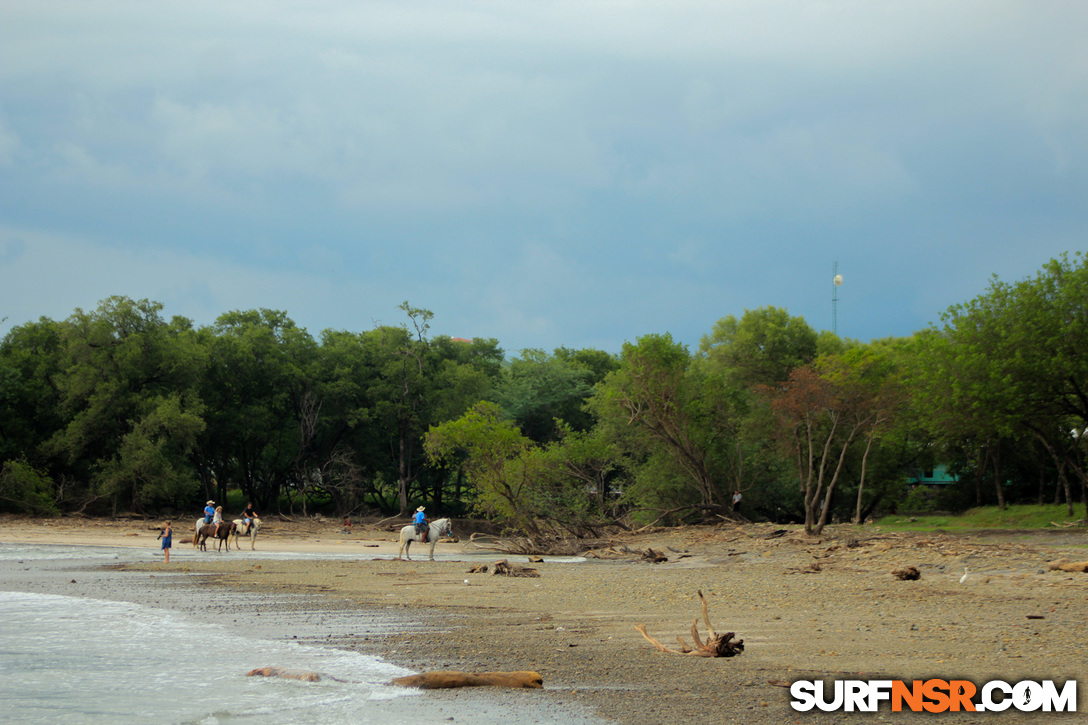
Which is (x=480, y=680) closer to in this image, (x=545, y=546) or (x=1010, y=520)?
(x=545, y=546)

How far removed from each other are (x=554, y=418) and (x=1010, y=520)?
21.3 m

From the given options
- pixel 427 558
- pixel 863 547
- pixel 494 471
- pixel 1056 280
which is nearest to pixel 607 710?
pixel 863 547

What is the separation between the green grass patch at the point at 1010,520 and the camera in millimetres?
29797

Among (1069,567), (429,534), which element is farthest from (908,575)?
(429,534)

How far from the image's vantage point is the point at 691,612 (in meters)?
12.0

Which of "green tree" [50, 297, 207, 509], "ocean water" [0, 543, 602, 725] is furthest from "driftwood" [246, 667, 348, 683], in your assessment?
"green tree" [50, 297, 207, 509]

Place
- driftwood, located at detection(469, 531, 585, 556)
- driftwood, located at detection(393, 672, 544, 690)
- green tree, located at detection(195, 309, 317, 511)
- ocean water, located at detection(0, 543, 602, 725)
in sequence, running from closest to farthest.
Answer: ocean water, located at detection(0, 543, 602, 725) < driftwood, located at detection(393, 672, 544, 690) < driftwood, located at detection(469, 531, 585, 556) < green tree, located at detection(195, 309, 317, 511)

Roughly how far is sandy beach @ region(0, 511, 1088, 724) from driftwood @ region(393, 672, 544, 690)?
161 millimetres

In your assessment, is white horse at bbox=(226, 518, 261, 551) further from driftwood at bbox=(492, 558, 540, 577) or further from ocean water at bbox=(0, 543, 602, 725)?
ocean water at bbox=(0, 543, 602, 725)

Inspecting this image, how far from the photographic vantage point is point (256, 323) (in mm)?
54812

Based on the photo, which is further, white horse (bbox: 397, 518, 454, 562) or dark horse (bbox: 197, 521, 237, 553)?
dark horse (bbox: 197, 521, 237, 553)

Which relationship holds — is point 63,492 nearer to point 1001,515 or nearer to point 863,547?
point 863,547

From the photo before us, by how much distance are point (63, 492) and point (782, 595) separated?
41.5m

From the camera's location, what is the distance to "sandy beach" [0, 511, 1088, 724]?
7.23 metres
